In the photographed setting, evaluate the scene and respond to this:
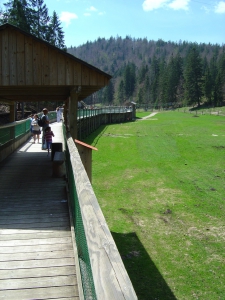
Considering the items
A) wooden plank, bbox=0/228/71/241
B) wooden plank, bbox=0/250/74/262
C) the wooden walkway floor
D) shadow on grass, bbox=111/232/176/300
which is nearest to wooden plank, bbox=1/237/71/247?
the wooden walkway floor

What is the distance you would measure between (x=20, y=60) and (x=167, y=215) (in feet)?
23.1

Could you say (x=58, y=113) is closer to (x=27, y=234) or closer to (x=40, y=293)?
(x=27, y=234)

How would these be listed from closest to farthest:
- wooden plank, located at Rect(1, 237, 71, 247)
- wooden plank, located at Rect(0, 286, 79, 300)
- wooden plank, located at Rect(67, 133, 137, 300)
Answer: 1. wooden plank, located at Rect(67, 133, 137, 300)
2. wooden plank, located at Rect(0, 286, 79, 300)
3. wooden plank, located at Rect(1, 237, 71, 247)

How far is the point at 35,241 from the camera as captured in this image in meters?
5.21

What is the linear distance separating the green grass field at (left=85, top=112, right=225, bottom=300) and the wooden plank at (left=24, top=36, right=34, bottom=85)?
16.4ft

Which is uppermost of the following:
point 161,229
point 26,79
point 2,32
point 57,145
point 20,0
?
point 20,0

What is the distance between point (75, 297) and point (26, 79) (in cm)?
569

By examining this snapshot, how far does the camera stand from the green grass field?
789 cm

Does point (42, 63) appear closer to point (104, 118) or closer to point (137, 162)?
point (137, 162)

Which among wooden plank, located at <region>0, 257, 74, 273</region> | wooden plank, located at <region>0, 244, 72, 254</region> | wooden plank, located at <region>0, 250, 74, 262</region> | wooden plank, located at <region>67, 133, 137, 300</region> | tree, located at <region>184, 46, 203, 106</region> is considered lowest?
wooden plank, located at <region>0, 257, 74, 273</region>

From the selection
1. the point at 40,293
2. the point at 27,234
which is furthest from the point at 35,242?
the point at 40,293

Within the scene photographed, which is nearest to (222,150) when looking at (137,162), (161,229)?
(137,162)

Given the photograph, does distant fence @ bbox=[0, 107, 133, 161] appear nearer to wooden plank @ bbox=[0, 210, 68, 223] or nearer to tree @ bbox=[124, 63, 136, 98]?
wooden plank @ bbox=[0, 210, 68, 223]

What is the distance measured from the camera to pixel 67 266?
4480 millimetres
